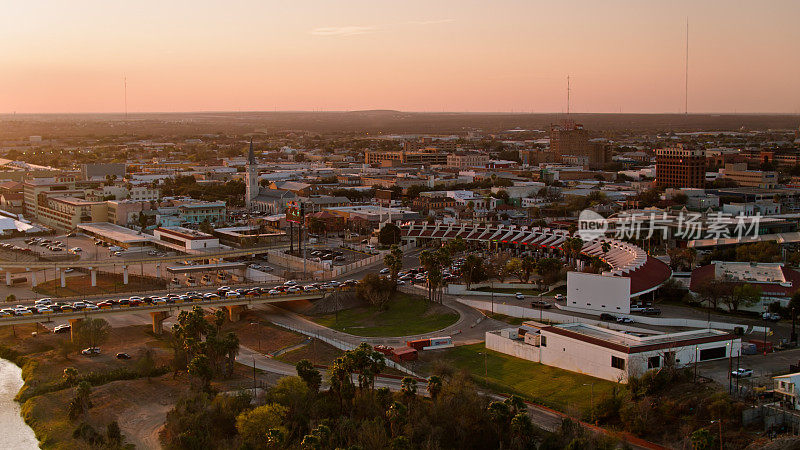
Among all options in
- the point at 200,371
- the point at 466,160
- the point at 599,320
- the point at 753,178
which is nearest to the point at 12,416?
the point at 200,371

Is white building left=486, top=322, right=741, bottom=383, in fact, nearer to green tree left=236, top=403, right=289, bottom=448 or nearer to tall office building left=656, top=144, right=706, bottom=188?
green tree left=236, top=403, right=289, bottom=448

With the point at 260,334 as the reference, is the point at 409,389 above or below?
above

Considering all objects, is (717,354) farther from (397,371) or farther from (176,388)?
(176,388)

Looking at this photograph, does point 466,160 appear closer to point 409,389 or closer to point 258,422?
point 409,389

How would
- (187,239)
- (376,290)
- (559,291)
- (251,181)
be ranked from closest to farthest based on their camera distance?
(376,290) < (559,291) < (187,239) < (251,181)

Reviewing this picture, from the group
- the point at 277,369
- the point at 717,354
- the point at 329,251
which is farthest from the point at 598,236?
the point at 277,369

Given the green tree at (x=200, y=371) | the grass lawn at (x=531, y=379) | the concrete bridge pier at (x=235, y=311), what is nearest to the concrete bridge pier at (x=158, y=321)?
the concrete bridge pier at (x=235, y=311)

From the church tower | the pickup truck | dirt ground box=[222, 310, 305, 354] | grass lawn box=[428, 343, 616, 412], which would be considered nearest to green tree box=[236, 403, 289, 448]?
grass lawn box=[428, 343, 616, 412]
